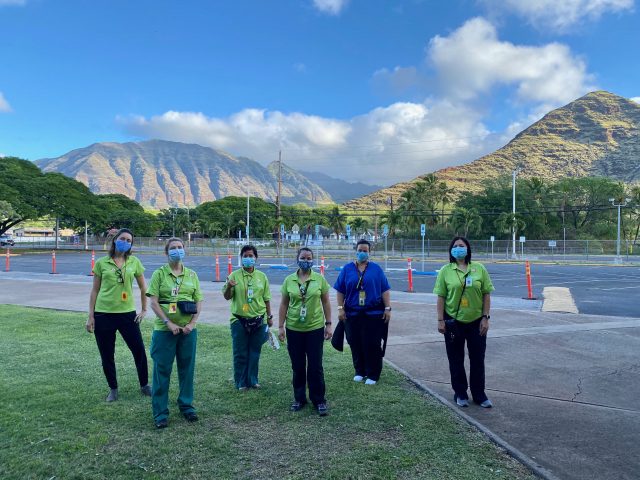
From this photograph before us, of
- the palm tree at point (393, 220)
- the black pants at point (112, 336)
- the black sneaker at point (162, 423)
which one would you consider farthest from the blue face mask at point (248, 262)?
the palm tree at point (393, 220)

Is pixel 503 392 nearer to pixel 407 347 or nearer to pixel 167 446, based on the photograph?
pixel 407 347

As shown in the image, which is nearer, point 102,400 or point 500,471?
point 500,471

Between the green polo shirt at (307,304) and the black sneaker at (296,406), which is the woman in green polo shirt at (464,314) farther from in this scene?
the black sneaker at (296,406)

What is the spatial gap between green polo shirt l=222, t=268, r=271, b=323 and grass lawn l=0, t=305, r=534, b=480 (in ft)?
3.00

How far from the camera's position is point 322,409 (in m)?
5.10

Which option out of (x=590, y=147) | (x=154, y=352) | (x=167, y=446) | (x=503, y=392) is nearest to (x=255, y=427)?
(x=167, y=446)

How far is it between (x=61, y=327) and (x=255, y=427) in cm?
662

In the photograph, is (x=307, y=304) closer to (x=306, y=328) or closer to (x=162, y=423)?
(x=306, y=328)

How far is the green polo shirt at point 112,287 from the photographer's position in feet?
17.8

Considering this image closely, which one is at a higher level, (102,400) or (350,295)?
(350,295)

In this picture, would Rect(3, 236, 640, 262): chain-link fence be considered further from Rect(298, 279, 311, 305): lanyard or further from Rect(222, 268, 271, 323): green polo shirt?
Rect(298, 279, 311, 305): lanyard

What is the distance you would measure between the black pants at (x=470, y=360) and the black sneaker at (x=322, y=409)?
1469 millimetres

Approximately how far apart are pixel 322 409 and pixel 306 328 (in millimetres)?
823

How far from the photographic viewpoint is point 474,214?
67.1 meters
